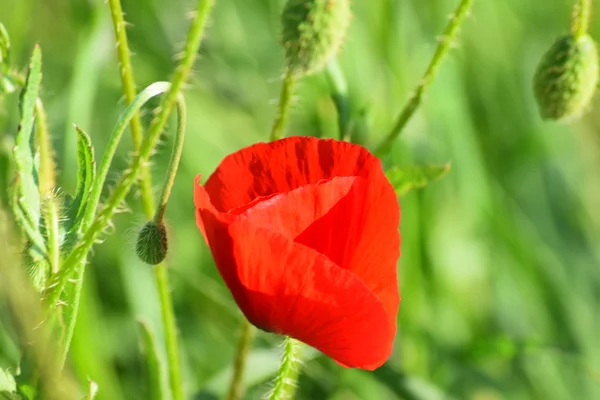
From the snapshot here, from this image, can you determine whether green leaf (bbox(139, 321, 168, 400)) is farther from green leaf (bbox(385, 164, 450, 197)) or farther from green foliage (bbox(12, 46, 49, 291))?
green leaf (bbox(385, 164, 450, 197))

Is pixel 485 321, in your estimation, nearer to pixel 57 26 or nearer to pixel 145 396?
pixel 145 396

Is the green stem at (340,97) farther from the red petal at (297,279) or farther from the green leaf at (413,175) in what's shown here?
the red petal at (297,279)

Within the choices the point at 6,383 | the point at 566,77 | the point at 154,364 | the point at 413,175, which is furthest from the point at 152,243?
the point at 566,77

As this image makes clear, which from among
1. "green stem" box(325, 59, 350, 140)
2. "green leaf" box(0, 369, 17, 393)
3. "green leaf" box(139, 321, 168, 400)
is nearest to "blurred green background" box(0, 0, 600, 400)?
"green stem" box(325, 59, 350, 140)

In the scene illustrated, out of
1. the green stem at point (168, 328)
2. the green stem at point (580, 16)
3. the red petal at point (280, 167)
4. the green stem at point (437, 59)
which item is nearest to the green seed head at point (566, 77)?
the green stem at point (580, 16)

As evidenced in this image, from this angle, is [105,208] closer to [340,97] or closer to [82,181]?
[82,181]

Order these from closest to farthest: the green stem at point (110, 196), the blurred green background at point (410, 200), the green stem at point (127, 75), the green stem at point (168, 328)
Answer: the green stem at point (110, 196) → the green stem at point (127, 75) → the green stem at point (168, 328) → the blurred green background at point (410, 200)
